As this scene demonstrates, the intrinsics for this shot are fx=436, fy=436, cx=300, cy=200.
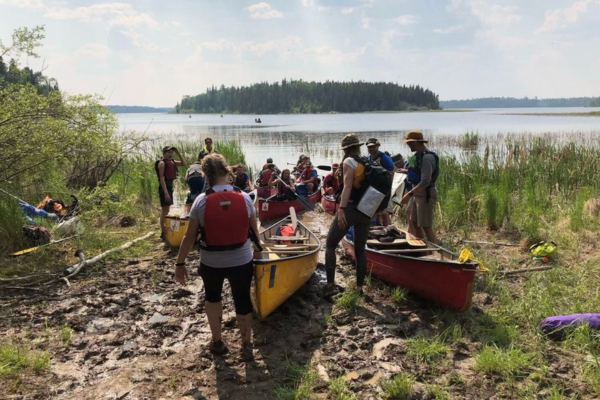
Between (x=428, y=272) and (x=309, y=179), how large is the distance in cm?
757

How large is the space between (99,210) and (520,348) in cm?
582

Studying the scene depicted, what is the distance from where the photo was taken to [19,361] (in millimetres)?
3541

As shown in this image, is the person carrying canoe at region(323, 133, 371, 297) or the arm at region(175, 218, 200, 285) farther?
the person carrying canoe at region(323, 133, 371, 297)

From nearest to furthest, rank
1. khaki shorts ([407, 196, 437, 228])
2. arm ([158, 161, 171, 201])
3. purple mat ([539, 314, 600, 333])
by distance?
purple mat ([539, 314, 600, 333]) → khaki shorts ([407, 196, 437, 228]) → arm ([158, 161, 171, 201])

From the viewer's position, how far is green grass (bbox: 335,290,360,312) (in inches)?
187

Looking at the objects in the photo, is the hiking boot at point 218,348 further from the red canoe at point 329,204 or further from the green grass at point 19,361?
the red canoe at point 329,204

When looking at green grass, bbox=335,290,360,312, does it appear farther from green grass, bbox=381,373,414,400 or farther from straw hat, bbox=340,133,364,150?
straw hat, bbox=340,133,364,150

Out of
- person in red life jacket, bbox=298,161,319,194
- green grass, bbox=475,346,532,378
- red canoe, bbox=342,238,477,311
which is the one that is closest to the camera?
green grass, bbox=475,346,532,378

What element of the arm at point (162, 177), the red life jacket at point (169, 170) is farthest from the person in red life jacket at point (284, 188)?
the arm at point (162, 177)

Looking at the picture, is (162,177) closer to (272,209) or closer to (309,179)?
(272,209)

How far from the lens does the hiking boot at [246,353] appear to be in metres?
3.73

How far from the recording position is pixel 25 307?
4738 mm

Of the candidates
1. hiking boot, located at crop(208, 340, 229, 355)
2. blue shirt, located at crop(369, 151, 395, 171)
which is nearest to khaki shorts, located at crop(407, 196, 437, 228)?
blue shirt, located at crop(369, 151, 395, 171)

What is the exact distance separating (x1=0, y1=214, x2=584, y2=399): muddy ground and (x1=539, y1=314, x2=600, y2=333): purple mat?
0.71 metres
